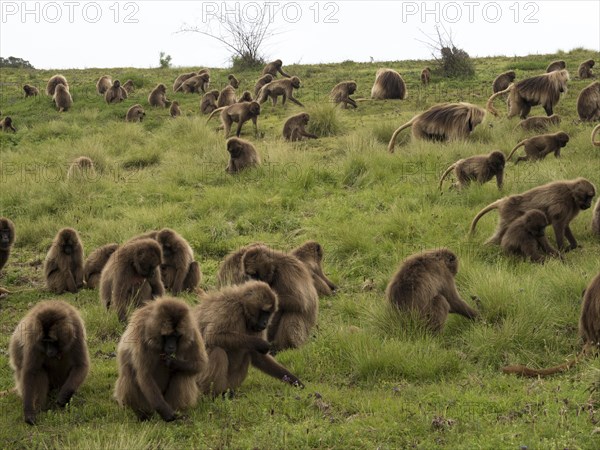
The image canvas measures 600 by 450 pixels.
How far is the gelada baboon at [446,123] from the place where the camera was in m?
A: 14.7

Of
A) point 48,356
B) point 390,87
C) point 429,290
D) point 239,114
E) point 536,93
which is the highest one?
point 390,87

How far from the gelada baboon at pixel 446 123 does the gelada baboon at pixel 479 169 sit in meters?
2.51

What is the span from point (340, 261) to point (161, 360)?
460cm

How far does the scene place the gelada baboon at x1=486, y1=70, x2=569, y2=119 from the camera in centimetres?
1622

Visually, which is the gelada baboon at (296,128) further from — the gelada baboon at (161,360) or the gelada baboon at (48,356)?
the gelada baboon at (161,360)

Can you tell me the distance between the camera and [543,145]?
13461mm

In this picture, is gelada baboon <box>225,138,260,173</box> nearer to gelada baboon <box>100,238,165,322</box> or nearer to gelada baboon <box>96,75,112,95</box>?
gelada baboon <box>100,238,165,322</box>

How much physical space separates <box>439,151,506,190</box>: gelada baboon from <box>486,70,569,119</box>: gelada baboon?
4.82 m

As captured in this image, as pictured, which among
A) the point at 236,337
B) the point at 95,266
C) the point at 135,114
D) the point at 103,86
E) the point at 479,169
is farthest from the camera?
the point at 103,86

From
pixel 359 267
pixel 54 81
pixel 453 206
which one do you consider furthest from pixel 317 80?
pixel 359 267

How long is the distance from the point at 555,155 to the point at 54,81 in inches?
638

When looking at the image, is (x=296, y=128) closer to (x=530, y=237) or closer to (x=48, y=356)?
(x=530, y=237)

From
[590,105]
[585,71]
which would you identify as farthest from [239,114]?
[585,71]

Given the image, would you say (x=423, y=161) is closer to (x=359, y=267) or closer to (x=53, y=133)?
(x=359, y=267)
